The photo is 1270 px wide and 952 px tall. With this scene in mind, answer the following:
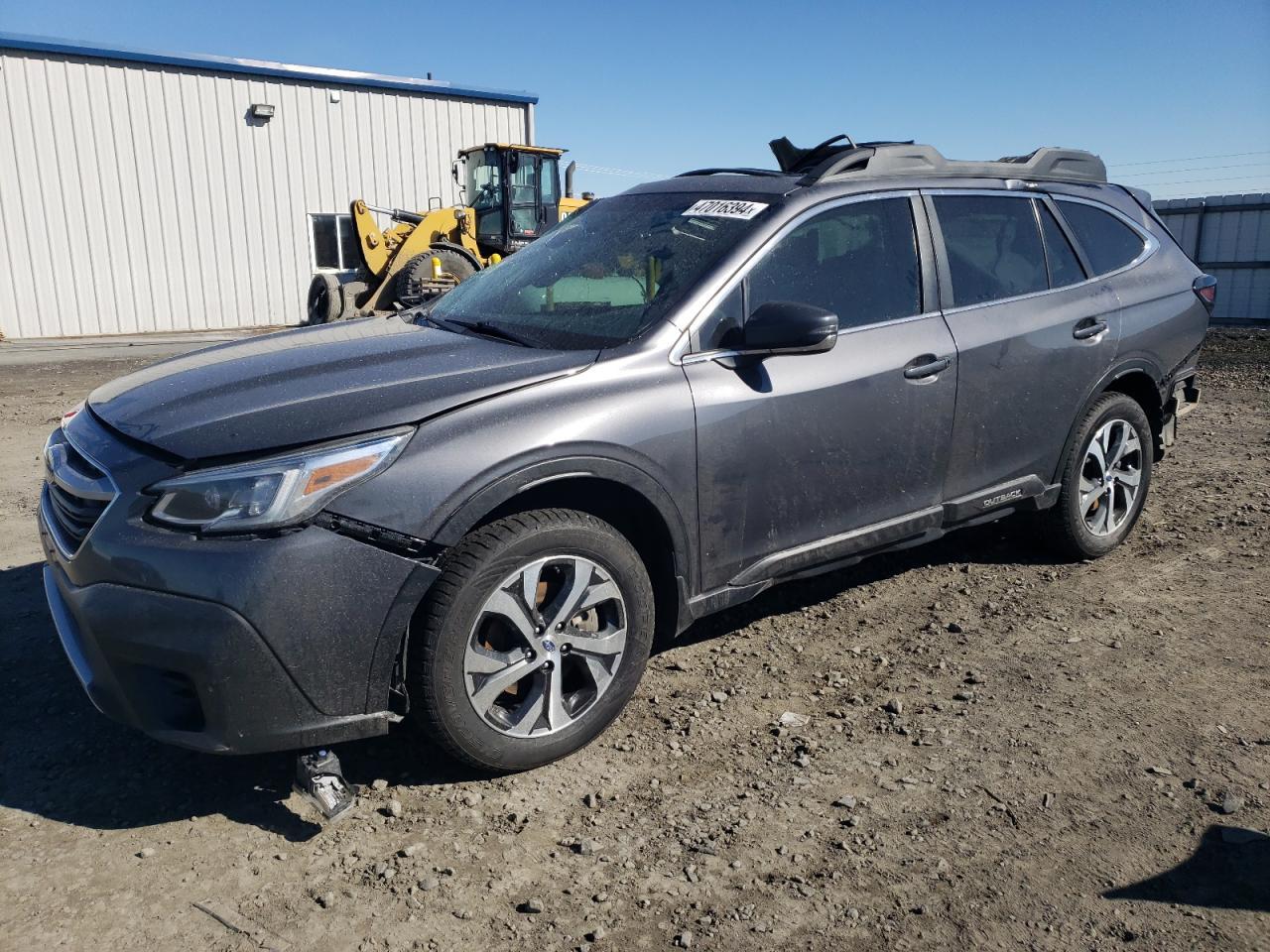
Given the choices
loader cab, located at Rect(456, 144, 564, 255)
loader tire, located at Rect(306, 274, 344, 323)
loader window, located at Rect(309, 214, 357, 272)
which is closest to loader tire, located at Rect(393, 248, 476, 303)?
loader tire, located at Rect(306, 274, 344, 323)

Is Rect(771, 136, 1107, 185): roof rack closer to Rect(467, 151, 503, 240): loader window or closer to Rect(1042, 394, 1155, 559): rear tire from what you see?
Rect(1042, 394, 1155, 559): rear tire

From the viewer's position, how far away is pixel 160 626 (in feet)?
8.25

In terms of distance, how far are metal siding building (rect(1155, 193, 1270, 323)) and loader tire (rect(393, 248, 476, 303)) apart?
12533 millimetres

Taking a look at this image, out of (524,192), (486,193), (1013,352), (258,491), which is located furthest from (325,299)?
(258,491)

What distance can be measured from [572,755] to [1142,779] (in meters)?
1.72

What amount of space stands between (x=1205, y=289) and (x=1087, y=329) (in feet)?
3.98

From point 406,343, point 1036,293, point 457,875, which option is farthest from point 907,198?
point 457,875

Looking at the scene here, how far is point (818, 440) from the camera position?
11.5 feet

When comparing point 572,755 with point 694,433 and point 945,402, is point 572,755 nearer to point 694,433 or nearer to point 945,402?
point 694,433

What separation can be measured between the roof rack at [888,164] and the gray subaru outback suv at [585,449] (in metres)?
0.02

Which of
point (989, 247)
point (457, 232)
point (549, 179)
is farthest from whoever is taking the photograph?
point (549, 179)

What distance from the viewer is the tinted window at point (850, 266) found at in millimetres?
3537

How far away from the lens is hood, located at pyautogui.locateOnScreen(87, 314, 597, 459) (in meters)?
2.68

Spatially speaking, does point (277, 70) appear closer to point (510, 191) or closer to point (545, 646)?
point (510, 191)
